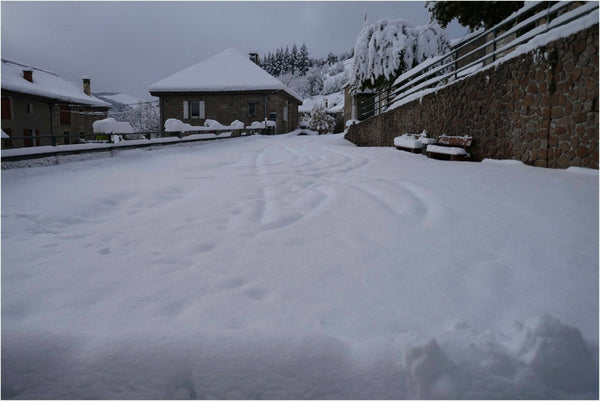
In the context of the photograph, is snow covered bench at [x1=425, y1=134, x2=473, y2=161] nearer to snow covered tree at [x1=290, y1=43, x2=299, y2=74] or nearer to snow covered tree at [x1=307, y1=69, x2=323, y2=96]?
snow covered tree at [x1=307, y1=69, x2=323, y2=96]

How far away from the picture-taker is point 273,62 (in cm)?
9938

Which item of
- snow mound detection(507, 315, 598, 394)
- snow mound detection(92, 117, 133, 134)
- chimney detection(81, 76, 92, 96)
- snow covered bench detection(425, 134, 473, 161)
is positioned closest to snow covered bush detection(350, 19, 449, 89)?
snow covered bench detection(425, 134, 473, 161)

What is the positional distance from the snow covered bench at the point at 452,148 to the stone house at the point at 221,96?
20145 millimetres

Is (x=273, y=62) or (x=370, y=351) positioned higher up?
(x=273, y=62)

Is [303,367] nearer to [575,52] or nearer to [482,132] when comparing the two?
[575,52]

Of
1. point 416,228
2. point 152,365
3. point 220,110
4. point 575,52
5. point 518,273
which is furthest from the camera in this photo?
point 220,110

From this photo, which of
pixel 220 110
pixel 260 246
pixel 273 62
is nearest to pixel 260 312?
pixel 260 246

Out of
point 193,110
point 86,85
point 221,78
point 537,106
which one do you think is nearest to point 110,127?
point 537,106

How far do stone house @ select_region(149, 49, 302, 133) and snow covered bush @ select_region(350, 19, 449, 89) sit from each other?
11768mm

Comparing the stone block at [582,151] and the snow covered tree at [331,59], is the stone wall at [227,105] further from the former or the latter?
the snow covered tree at [331,59]

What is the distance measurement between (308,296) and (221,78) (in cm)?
2794

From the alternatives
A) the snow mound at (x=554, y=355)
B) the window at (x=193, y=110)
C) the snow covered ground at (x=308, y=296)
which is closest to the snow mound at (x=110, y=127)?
the snow covered ground at (x=308, y=296)

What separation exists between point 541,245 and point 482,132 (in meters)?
4.46

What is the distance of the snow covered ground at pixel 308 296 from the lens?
1374 mm
